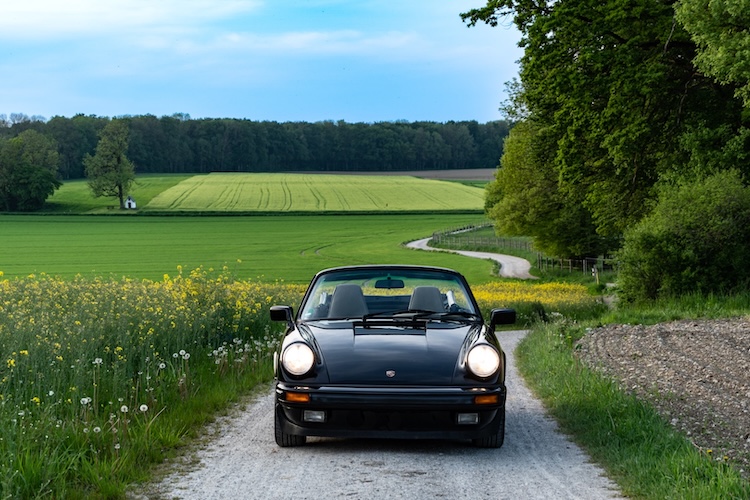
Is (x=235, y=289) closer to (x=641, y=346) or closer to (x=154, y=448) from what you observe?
(x=641, y=346)

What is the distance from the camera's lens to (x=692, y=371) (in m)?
11.8

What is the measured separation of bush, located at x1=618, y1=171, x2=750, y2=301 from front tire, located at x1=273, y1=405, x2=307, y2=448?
1761 cm

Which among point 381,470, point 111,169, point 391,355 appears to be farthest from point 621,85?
point 111,169

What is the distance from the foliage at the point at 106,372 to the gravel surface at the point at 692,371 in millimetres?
4507

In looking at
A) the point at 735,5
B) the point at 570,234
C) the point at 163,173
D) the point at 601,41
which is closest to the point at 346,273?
the point at 735,5

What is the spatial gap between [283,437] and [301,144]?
174m

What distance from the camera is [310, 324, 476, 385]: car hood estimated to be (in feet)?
24.5

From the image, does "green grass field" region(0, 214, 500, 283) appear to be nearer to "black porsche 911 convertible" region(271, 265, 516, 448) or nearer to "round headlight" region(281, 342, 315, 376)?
"black porsche 911 convertible" region(271, 265, 516, 448)

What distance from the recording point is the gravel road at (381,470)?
6.34 meters

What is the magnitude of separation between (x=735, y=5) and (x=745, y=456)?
15.6 m

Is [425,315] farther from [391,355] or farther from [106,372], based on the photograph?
[106,372]

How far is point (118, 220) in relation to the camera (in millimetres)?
104625

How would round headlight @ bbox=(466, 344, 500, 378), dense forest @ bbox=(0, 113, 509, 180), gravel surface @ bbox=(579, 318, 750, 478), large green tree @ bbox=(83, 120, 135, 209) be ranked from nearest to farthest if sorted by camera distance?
round headlight @ bbox=(466, 344, 500, 378) → gravel surface @ bbox=(579, 318, 750, 478) → large green tree @ bbox=(83, 120, 135, 209) → dense forest @ bbox=(0, 113, 509, 180)

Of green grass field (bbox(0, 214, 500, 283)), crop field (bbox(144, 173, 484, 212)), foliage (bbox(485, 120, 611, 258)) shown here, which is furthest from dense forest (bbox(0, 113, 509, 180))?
foliage (bbox(485, 120, 611, 258))
